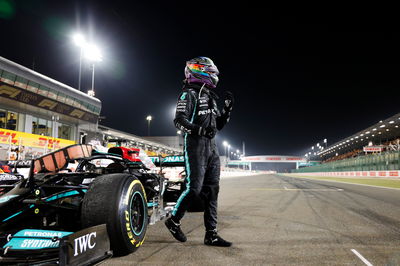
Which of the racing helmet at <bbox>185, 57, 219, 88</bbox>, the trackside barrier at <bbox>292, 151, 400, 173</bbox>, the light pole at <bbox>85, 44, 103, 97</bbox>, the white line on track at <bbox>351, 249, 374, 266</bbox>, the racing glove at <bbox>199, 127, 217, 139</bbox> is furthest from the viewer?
the light pole at <bbox>85, 44, 103, 97</bbox>

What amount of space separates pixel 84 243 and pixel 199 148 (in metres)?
1.75

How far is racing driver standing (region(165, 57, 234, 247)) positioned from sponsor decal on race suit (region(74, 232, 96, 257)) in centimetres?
134

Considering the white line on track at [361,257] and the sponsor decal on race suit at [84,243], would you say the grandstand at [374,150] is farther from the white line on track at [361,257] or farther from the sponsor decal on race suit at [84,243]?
the sponsor decal on race suit at [84,243]

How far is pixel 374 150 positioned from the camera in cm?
4422

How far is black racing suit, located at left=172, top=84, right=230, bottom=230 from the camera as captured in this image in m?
3.40

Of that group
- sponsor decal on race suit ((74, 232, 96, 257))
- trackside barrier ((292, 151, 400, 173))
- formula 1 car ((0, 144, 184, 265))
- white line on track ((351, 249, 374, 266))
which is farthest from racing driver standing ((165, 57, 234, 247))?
trackside barrier ((292, 151, 400, 173))

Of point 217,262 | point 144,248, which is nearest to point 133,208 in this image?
point 144,248

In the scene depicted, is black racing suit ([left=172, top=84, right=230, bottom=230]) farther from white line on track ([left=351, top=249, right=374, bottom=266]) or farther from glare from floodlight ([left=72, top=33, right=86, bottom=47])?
glare from floodlight ([left=72, top=33, right=86, bottom=47])

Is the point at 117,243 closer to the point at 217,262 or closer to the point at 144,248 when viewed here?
the point at 144,248

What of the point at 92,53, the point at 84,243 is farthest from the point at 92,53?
the point at 84,243

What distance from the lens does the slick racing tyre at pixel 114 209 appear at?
94.5 inches

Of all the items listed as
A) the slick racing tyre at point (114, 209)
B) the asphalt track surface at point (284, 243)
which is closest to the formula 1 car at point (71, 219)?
the slick racing tyre at point (114, 209)

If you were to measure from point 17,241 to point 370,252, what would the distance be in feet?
9.97

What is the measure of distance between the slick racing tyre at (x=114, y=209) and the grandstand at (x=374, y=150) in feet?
71.9
